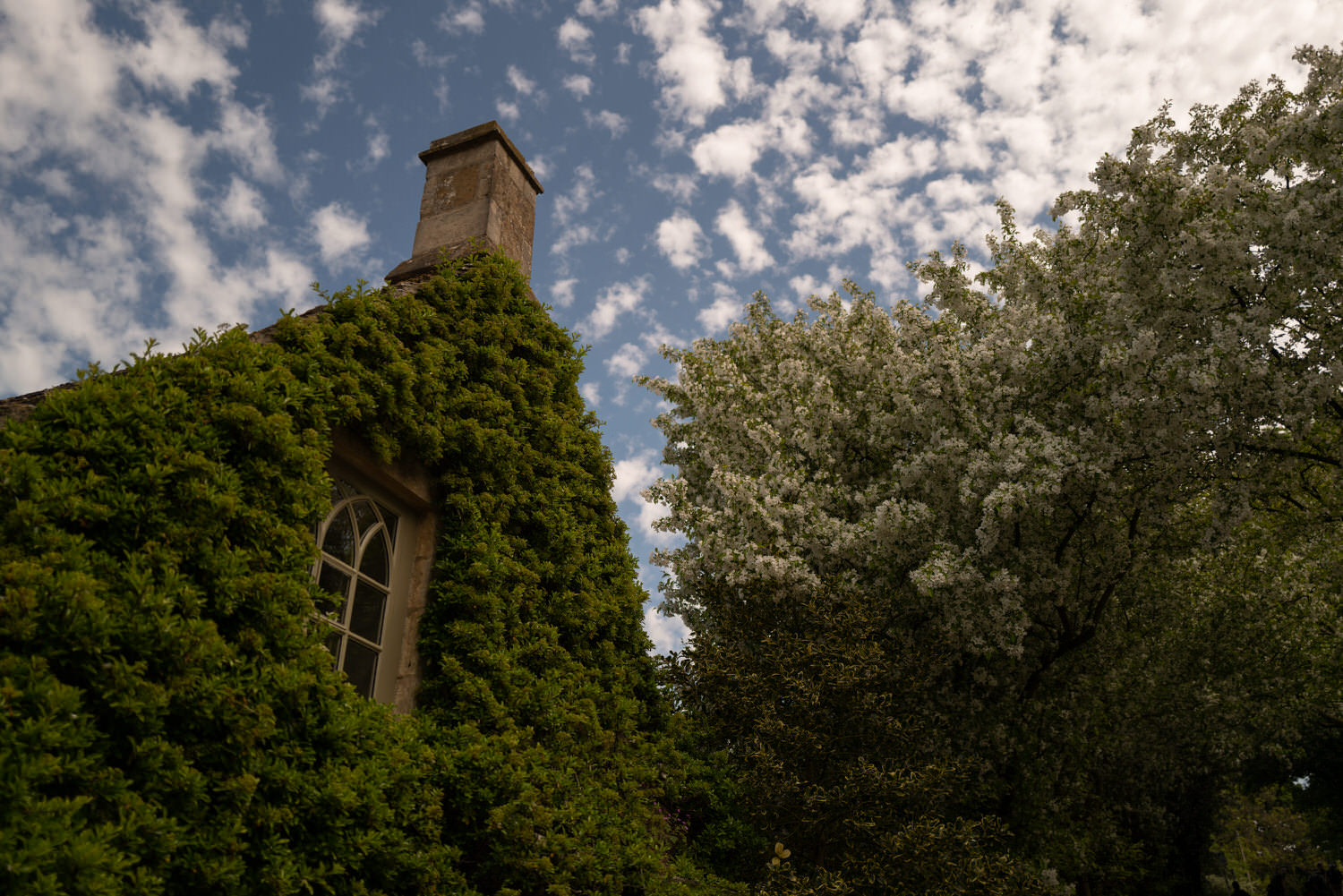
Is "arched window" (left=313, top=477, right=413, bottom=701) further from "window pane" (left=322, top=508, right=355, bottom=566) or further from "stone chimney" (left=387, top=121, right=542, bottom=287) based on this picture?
"stone chimney" (left=387, top=121, right=542, bottom=287)

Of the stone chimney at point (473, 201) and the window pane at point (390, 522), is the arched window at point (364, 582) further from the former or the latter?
the stone chimney at point (473, 201)

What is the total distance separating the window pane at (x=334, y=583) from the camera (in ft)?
18.7

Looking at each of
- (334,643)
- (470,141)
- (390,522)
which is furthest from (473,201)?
(334,643)

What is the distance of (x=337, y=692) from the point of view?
4.69 metres

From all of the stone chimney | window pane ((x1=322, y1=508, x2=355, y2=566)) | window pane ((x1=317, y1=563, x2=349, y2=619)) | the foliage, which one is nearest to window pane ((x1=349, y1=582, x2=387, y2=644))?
window pane ((x1=317, y1=563, x2=349, y2=619))

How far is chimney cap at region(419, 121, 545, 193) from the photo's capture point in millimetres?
9062

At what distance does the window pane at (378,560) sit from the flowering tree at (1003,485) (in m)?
3.73

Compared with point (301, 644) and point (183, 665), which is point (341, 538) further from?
point (183, 665)

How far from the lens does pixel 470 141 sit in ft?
29.9

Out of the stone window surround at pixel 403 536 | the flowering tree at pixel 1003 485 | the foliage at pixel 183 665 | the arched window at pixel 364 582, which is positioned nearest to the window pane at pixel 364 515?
the arched window at pixel 364 582

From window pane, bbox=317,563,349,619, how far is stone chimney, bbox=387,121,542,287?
11.6 feet

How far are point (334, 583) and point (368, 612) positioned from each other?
1.49 feet

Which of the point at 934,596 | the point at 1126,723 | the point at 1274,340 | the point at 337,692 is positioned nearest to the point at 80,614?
the point at 337,692

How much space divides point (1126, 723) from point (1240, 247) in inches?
483
